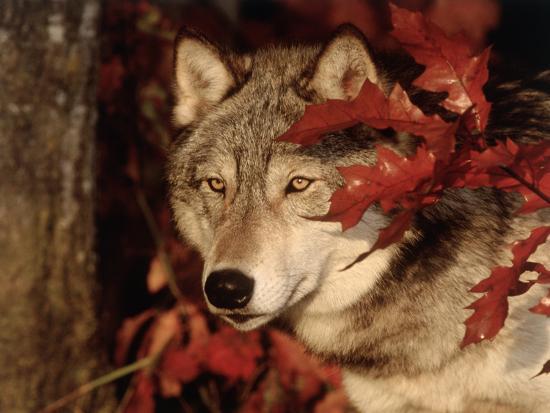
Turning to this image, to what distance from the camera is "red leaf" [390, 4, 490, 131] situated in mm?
2602

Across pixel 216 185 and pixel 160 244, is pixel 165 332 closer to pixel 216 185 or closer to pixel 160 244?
pixel 160 244

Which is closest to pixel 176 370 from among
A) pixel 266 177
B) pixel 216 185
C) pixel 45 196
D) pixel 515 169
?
pixel 45 196

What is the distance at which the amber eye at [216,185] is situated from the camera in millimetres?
3564

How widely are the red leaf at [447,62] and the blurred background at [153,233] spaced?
130 cm

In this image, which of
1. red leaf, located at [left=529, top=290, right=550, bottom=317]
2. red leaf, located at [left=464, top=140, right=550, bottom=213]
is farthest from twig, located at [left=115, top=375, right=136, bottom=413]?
red leaf, located at [left=464, top=140, right=550, bottom=213]

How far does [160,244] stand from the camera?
6059mm

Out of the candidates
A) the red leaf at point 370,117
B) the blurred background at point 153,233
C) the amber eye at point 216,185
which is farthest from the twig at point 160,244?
the red leaf at point 370,117

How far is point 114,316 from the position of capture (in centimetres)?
550

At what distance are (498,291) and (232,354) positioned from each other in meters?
3.19

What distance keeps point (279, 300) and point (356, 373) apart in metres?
0.92

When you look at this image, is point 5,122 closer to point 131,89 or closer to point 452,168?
point 131,89

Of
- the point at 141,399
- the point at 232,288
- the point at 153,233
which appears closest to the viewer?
the point at 232,288

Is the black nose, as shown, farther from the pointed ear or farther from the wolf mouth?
the pointed ear

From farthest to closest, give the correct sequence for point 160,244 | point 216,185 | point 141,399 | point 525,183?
point 160,244, point 141,399, point 216,185, point 525,183
